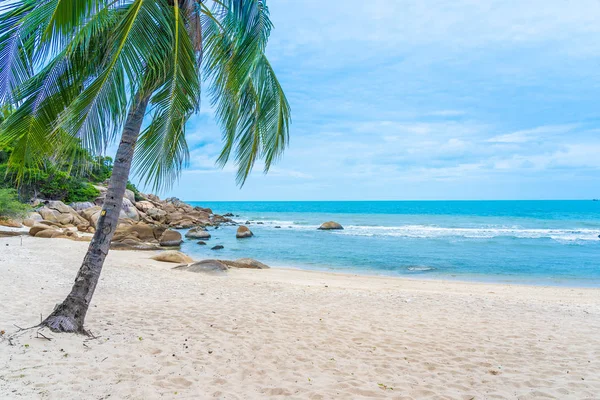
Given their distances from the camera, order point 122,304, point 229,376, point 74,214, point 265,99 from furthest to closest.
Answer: point 74,214 → point 122,304 → point 265,99 → point 229,376

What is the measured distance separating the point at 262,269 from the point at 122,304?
9.59 m

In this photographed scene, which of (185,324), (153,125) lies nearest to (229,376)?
(185,324)

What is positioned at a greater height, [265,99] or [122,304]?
[265,99]

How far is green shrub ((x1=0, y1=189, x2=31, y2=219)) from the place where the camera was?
2273cm

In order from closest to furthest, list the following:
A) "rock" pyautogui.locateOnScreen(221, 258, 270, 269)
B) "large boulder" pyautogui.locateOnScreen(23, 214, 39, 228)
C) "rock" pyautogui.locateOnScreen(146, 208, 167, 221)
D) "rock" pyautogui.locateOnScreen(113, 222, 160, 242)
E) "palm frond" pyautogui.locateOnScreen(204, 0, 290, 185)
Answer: "palm frond" pyautogui.locateOnScreen(204, 0, 290, 185), "rock" pyautogui.locateOnScreen(221, 258, 270, 269), "large boulder" pyautogui.locateOnScreen(23, 214, 39, 228), "rock" pyautogui.locateOnScreen(113, 222, 160, 242), "rock" pyautogui.locateOnScreen(146, 208, 167, 221)

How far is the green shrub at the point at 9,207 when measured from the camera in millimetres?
22734

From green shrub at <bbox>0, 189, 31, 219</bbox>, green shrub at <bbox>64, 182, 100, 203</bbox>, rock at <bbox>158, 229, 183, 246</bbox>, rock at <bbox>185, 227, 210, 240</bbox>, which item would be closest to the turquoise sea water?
rock at <bbox>158, 229, 183, 246</bbox>

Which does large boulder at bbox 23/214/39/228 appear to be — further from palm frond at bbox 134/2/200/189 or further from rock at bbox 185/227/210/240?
palm frond at bbox 134/2/200/189

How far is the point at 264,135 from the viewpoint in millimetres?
7199

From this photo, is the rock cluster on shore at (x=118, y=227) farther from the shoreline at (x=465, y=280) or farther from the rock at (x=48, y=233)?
the shoreline at (x=465, y=280)

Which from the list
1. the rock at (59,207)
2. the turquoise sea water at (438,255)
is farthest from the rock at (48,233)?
the rock at (59,207)

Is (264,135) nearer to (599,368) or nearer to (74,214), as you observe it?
(599,368)

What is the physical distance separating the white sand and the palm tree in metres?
1.22

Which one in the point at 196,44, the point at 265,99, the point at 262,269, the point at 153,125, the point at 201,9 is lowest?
the point at 262,269
